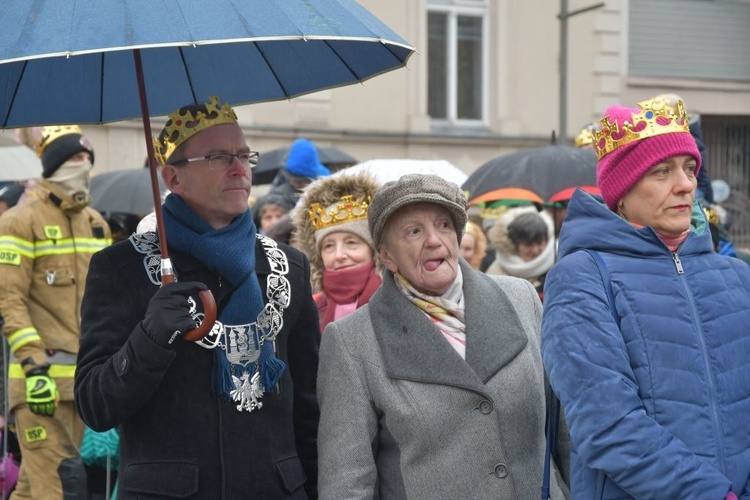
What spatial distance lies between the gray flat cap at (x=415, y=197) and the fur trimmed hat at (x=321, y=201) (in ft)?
4.52

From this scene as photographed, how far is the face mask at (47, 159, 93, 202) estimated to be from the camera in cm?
664

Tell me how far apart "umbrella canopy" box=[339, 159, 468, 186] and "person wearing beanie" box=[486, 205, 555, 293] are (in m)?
0.52

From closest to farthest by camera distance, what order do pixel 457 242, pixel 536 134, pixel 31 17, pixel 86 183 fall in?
pixel 31 17, pixel 457 242, pixel 86 183, pixel 536 134

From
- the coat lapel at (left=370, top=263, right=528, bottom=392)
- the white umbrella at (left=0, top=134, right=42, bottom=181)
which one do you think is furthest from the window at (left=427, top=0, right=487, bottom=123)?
the coat lapel at (left=370, top=263, right=528, bottom=392)

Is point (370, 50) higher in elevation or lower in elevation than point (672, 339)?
higher

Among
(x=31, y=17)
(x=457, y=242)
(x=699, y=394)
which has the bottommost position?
(x=699, y=394)

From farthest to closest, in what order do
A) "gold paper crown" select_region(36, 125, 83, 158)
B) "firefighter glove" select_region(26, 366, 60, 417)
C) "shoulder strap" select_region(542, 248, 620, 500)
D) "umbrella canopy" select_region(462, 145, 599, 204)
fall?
"umbrella canopy" select_region(462, 145, 599, 204) < "gold paper crown" select_region(36, 125, 83, 158) < "firefighter glove" select_region(26, 366, 60, 417) < "shoulder strap" select_region(542, 248, 620, 500)

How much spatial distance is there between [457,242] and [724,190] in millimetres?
13606

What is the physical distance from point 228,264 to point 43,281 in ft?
10.9

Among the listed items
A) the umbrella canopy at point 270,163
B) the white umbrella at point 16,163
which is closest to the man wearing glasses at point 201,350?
the white umbrella at point 16,163

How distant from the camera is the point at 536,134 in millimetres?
18516

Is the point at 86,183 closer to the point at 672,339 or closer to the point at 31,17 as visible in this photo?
the point at 31,17

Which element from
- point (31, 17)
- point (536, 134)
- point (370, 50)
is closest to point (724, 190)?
point (536, 134)

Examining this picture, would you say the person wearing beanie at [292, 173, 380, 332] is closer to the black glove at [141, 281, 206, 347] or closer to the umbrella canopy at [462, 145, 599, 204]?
the black glove at [141, 281, 206, 347]
